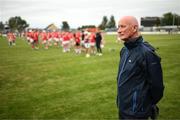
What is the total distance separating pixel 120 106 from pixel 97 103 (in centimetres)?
462

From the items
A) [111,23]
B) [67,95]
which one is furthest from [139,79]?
[111,23]

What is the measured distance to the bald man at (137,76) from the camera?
3.85m

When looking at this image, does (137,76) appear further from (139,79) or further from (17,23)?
(17,23)

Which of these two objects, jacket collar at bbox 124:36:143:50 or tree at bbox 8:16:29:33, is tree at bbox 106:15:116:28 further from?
jacket collar at bbox 124:36:143:50

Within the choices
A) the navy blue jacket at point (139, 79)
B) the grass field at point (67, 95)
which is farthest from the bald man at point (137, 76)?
the grass field at point (67, 95)

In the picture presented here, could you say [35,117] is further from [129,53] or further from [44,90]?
[129,53]

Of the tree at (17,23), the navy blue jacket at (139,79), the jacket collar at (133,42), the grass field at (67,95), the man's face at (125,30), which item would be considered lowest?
the grass field at (67,95)

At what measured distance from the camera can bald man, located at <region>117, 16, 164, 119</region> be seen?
12.6ft

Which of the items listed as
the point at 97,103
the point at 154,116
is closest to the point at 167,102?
the point at 97,103

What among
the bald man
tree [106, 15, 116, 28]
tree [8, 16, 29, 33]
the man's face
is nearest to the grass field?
the bald man

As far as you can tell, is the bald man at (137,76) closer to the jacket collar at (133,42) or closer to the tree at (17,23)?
the jacket collar at (133,42)

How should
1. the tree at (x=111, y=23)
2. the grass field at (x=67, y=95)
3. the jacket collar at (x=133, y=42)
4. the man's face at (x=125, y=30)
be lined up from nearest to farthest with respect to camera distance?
the jacket collar at (x=133, y=42), the man's face at (x=125, y=30), the grass field at (x=67, y=95), the tree at (x=111, y=23)

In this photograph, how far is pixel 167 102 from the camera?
8938 mm

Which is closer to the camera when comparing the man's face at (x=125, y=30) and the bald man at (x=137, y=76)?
the bald man at (x=137, y=76)
